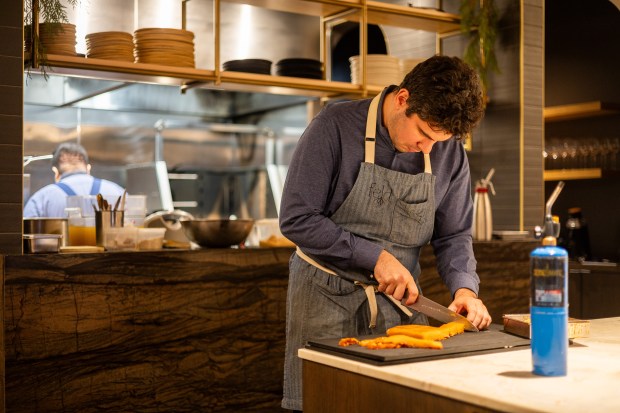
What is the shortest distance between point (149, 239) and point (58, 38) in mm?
1062

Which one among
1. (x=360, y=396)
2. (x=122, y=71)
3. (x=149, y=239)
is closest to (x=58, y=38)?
(x=122, y=71)

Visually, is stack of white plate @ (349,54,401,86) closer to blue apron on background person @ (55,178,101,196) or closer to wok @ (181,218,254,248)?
wok @ (181,218,254,248)

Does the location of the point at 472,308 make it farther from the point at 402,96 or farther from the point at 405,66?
the point at 405,66

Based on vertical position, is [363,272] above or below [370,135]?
below

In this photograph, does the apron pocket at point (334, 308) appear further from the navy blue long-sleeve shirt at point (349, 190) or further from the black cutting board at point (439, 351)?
the black cutting board at point (439, 351)

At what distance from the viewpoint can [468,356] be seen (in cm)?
189

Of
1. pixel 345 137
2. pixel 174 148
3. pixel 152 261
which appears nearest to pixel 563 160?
pixel 174 148

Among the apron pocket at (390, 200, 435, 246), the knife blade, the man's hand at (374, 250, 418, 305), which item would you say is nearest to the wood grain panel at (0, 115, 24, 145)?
the apron pocket at (390, 200, 435, 246)

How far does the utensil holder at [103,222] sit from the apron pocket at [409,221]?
5.95 feet

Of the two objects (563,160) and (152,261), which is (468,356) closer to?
(152,261)

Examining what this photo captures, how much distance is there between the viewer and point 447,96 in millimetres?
2281

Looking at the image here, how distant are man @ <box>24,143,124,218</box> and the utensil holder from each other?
6.32 feet

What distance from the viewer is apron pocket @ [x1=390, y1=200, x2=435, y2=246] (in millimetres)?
2598

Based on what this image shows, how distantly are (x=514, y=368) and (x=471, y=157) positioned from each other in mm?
4126
